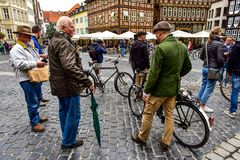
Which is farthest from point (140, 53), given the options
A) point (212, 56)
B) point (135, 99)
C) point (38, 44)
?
point (38, 44)

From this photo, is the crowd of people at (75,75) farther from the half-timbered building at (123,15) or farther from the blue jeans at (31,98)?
the half-timbered building at (123,15)

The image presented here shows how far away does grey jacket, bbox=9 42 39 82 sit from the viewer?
11.1 ft

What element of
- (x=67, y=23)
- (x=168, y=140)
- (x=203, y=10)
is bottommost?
(x=168, y=140)

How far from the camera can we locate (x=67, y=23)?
105 inches

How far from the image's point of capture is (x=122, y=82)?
6.31 meters

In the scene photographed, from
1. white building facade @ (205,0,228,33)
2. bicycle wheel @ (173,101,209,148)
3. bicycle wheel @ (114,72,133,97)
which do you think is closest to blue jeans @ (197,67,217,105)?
bicycle wheel @ (173,101,209,148)

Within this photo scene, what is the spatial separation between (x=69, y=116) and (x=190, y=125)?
2129 mm

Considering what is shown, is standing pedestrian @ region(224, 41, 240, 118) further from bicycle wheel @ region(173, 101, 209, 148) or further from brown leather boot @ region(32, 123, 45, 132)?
brown leather boot @ region(32, 123, 45, 132)

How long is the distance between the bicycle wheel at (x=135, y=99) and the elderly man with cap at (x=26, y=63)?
2158 mm

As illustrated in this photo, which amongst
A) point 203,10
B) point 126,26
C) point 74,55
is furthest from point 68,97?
point 203,10

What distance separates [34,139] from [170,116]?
99.6 inches

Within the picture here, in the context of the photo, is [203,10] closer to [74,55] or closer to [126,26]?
[126,26]

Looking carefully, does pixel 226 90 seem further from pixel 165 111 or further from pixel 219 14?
pixel 219 14

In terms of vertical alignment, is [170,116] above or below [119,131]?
above
